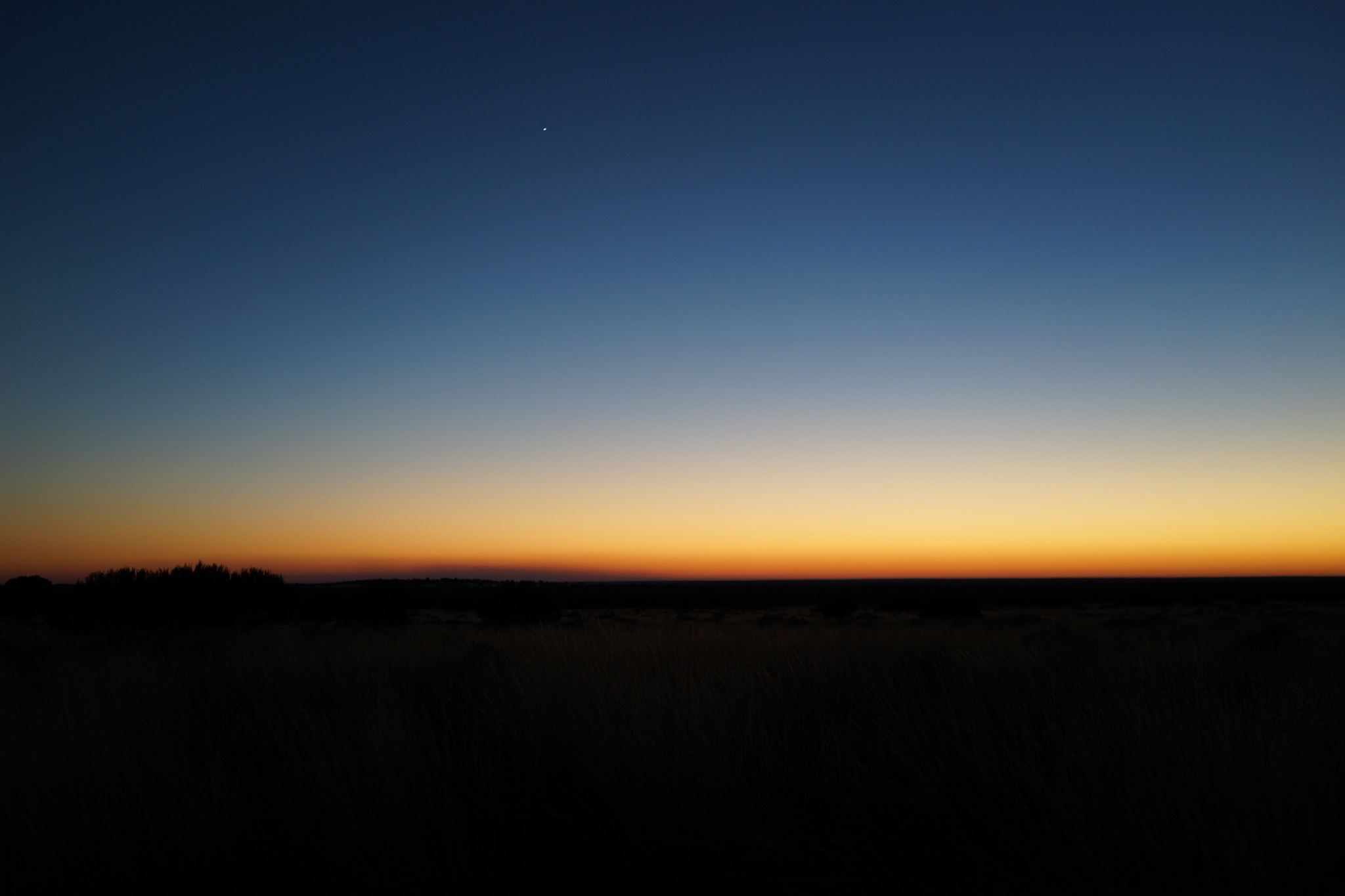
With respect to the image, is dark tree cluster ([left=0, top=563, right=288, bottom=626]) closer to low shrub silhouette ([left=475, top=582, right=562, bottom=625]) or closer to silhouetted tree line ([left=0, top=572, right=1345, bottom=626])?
silhouetted tree line ([left=0, top=572, right=1345, bottom=626])

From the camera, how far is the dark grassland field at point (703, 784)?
9.52 ft

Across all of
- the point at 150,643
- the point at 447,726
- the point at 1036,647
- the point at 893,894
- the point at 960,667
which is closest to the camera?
the point at 893,894

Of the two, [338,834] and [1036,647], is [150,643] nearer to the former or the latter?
[338,834]

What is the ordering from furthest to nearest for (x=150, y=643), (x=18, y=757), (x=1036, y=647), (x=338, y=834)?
(x=150, y=643) → (x=1036, y=647) → (x=18, y=757) → (x=338, y=834)

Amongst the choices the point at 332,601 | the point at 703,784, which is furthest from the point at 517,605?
the point at 703,784

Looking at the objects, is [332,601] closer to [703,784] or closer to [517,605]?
[517,605]

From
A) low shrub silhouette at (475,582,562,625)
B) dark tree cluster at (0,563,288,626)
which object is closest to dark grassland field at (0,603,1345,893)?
dark tree cluster at (0,563,288,626)

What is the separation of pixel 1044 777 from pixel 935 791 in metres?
0.55

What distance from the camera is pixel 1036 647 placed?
375 inches

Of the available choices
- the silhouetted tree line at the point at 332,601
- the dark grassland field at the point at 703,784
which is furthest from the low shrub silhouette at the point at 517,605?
the dark grassland field at the point at 703,784

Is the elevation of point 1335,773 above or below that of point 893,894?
above

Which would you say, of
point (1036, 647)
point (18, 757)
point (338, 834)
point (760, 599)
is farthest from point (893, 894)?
point (760, 599)

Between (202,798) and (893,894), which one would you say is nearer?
(893,894)

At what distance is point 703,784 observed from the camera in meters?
3.79
